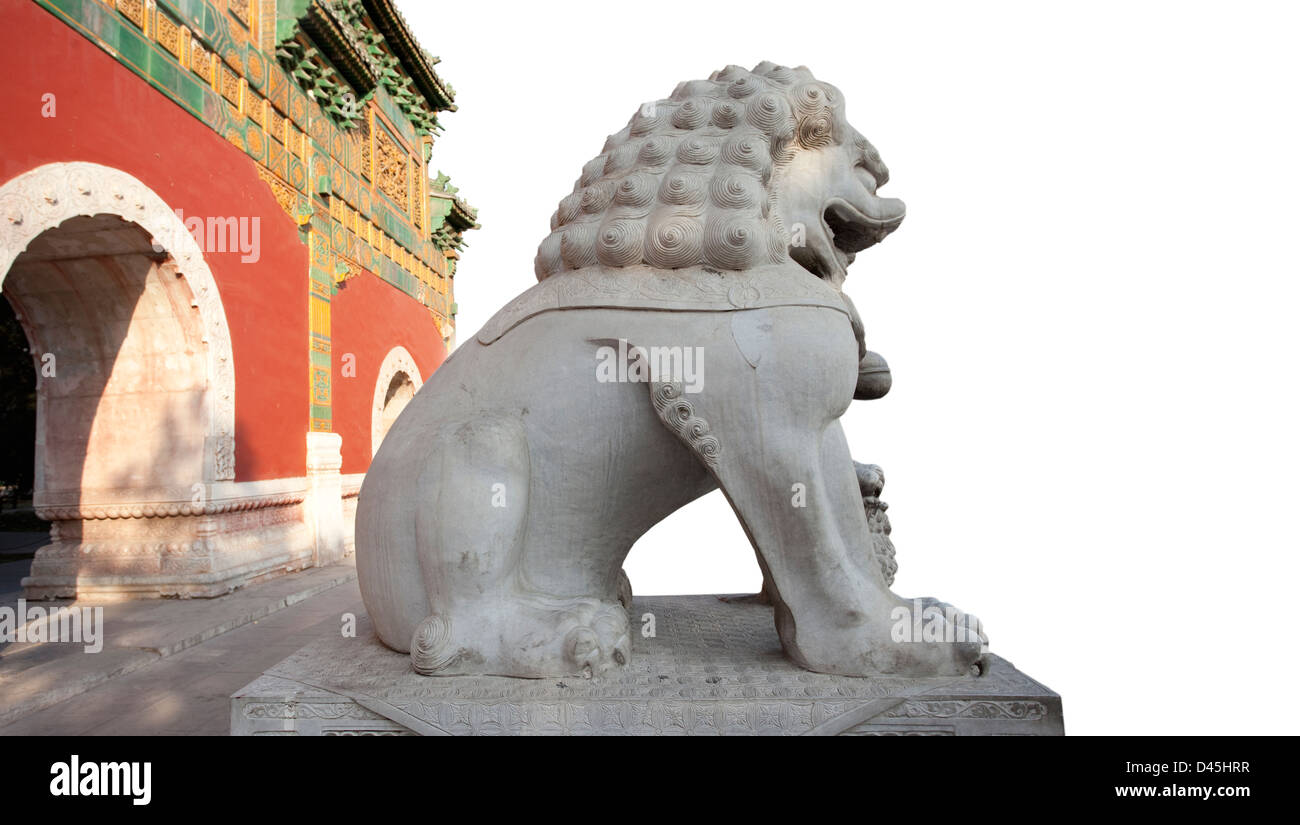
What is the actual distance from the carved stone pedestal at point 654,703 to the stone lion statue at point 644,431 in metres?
0.07

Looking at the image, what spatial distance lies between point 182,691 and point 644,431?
2.95m

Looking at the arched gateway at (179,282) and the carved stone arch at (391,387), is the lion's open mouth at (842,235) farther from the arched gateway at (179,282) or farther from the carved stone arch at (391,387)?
the carved stone arch at (391,387)

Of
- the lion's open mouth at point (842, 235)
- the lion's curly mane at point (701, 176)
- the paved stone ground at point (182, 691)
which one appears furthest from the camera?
the paved stone ground at point (182, 691)

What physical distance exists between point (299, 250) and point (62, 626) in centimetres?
406

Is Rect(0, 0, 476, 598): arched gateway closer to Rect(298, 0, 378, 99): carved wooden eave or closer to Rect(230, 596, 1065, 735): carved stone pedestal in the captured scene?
Rect(298, 0, 378, 99): carved wooden eave

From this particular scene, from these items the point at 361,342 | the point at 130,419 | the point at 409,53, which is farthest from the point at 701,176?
the point at 409,53

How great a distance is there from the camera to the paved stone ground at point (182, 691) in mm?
2877

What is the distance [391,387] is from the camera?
10.6 meters

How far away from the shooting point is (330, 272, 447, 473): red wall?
822 centimetres

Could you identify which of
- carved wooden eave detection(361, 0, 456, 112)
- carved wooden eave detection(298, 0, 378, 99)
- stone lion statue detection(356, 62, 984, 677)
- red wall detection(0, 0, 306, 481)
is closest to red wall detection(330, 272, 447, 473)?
red wall detection(0, 0, 306, 481)

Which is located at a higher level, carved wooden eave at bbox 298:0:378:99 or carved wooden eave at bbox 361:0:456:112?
carved wooden eave at bbox 361:0:456:112

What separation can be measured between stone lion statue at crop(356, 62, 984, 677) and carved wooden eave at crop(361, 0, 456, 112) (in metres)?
9.32

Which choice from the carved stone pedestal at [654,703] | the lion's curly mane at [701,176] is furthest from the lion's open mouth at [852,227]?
the carved stone pedestal at [654,703]

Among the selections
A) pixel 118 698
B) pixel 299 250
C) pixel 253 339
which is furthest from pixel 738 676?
pixel 299 250
